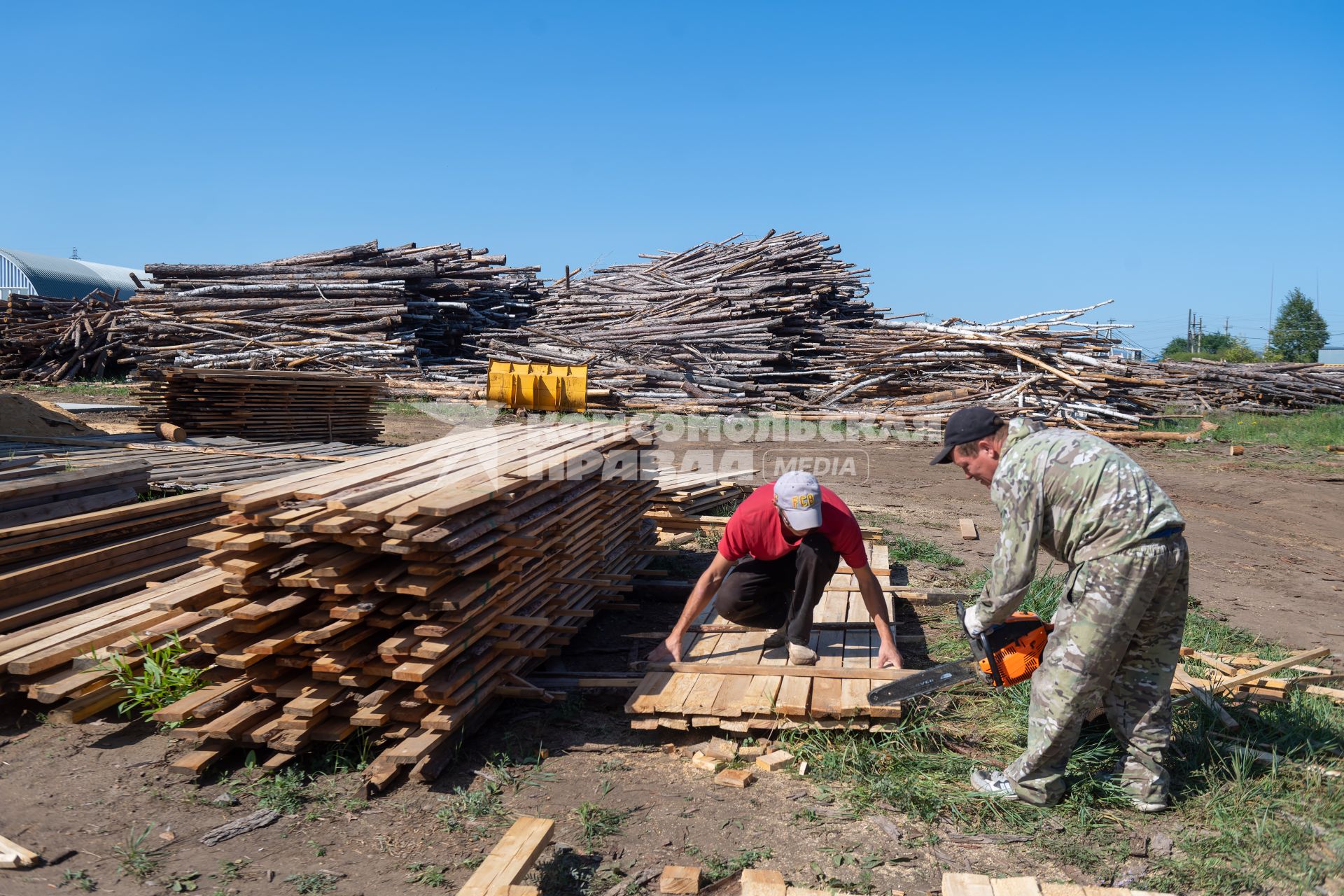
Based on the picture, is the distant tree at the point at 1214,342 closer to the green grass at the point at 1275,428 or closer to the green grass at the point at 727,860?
the green grass at the point at 1275,428

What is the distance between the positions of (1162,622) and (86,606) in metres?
6.19

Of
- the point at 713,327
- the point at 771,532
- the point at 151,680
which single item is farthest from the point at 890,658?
the point at 713,327

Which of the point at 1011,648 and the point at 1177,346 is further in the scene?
the point at 1177,346

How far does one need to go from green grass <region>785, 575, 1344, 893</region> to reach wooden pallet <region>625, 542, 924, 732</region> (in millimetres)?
134

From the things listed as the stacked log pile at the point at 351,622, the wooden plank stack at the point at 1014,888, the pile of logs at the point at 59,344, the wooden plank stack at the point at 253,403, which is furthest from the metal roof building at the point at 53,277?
the wooden plank stack at the point at 1014,888

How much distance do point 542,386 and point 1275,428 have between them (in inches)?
602

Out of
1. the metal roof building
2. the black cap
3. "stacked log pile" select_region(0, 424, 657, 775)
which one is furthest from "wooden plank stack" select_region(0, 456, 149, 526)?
the metal roof building

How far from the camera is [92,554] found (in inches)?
236

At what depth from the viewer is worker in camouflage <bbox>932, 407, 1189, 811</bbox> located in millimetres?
3680

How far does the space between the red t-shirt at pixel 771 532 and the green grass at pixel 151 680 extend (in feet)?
9.86

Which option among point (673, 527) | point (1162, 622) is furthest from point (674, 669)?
point (673, 527)

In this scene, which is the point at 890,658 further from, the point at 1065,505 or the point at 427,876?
the point at 427,876

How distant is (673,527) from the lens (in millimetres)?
8977

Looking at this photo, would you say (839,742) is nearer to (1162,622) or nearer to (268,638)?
(1162,622)
